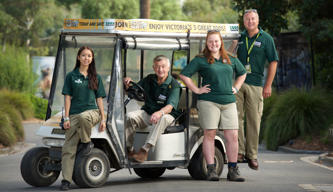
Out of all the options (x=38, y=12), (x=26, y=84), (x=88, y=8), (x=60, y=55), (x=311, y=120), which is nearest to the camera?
(x=60, y=55)

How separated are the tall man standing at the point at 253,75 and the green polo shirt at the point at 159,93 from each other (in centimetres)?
91

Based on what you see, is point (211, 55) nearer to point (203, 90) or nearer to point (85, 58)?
point (203, 90)

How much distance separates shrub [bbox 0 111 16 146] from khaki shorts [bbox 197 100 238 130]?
10.3m

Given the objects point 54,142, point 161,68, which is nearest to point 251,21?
point 161,68

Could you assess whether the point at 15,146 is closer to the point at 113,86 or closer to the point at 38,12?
the point at 113,86

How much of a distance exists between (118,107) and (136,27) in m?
1.03

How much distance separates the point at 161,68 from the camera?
10242mm

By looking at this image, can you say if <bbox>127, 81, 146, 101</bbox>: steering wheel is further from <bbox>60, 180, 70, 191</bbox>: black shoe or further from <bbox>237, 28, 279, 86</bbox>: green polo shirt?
<bbox>60, 180, 70, 191</bbox>: black shoe

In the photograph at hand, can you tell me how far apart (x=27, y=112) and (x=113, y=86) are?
21.7 metres

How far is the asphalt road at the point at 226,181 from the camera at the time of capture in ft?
31.7

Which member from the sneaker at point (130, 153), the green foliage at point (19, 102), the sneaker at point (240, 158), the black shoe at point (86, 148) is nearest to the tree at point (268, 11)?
the green foliage at point (19, 102)

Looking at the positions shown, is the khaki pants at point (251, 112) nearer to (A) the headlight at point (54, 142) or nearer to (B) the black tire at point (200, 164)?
(B) the black tire at point (200, 164)

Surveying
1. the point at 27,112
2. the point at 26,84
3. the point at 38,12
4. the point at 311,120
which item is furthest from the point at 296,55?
the point at 38,12

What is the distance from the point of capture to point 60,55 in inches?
405
